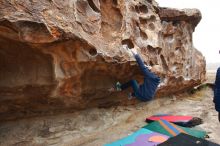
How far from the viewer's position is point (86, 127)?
24.0 ft

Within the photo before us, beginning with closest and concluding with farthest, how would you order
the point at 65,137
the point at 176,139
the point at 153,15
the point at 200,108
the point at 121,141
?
the point at 176,139, the point at 121,141, the point at 65,137, the point at 153,15, the point at 200,108

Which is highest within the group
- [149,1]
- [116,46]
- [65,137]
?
[149,1]

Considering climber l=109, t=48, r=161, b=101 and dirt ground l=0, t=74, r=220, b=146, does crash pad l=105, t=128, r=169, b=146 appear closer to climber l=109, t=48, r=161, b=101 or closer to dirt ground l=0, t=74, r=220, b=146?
dirt ground l=0, t=74, r=220, b=146

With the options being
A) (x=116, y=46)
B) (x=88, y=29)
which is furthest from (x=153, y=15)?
(x=88, y=29)

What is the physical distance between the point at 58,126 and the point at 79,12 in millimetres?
2809

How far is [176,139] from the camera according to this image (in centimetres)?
459

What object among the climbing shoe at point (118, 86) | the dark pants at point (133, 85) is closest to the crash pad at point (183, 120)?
the dark pants at point (133, 85)

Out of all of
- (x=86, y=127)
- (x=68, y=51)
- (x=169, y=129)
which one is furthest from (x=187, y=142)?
(x=86, y=127)

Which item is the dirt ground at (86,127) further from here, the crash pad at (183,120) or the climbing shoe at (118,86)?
the climbing shoe at (118,86)

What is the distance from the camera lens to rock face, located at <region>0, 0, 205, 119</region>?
5.08 meters

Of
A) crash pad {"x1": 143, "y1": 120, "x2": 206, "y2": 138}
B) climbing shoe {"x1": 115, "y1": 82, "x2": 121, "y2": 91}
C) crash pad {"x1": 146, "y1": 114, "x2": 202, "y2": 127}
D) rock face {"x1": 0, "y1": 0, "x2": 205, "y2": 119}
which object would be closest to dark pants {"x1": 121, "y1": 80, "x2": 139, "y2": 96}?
climbing shoe {"x1": 115, "y1": 82, "x2": 121, "y2": 91}

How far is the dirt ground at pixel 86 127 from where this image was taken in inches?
254

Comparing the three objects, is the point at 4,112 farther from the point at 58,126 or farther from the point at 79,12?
the point at 79,12

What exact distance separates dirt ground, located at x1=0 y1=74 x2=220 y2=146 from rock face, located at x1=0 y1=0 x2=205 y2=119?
25 cm
